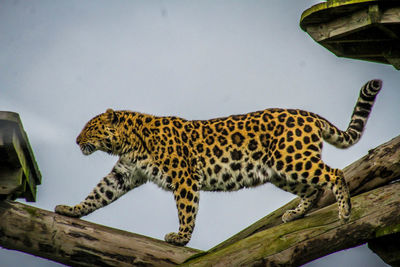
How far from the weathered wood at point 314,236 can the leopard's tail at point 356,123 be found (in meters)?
1.51

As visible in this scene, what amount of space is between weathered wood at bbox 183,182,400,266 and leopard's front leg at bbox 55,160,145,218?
2.64 meters

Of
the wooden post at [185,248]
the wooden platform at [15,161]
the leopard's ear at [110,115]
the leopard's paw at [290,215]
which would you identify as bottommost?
the wooden post at [185,248]

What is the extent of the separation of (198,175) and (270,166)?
4.09ft

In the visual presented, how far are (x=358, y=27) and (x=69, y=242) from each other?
16.9ft

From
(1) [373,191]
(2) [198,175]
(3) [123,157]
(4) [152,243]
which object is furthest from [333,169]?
(3) [123,157]

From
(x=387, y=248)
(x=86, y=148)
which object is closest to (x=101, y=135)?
(x=86, y=148)

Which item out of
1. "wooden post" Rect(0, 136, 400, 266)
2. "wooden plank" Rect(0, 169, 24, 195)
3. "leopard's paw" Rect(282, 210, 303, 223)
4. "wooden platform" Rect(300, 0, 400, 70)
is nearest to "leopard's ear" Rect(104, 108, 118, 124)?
"wooden post" Rect(0, 136, 400, 266)

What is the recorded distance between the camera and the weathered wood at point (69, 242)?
339 inches

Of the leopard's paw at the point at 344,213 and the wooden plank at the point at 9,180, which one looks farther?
the leopard's paw at the point at 344,213

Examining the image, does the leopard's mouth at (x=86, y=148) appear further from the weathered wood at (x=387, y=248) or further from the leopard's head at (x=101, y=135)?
the weathered wood at (x=387, y=248)

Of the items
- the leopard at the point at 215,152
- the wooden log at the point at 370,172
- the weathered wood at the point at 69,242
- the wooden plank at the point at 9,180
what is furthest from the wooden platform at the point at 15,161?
the wooden log at the point at 370,172

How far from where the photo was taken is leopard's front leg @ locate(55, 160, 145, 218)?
10.8 meters

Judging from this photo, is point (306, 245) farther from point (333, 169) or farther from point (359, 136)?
point (359, 136)

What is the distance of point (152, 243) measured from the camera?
29.5 ft
